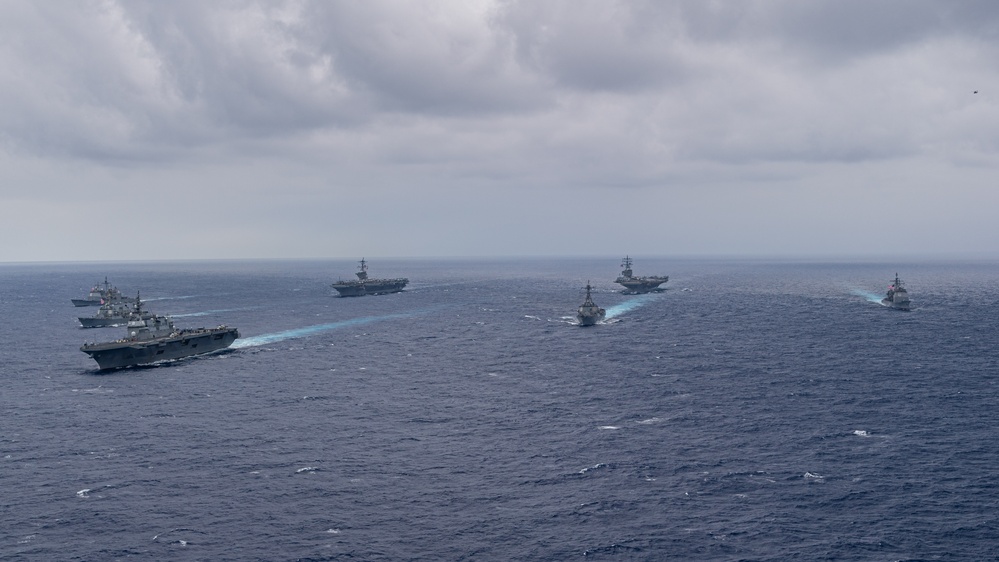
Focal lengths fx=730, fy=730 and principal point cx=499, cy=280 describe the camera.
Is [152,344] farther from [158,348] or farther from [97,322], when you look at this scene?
[97,322]

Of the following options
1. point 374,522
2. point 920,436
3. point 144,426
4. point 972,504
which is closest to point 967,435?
point 920,436

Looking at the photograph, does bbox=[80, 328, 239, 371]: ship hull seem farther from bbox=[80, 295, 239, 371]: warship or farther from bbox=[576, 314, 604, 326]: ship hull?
bbox=[576, 314, 604, 326]: ship hull

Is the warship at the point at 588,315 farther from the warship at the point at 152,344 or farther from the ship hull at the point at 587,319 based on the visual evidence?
the warship at the point at 152,344

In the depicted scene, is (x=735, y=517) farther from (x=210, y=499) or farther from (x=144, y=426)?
(x=144, y=426)

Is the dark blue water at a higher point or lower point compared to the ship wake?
lower

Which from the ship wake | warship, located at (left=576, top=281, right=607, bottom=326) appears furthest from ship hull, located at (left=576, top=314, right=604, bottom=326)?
the ship wake

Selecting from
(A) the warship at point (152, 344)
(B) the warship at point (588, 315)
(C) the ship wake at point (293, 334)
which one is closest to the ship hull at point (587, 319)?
(B) the warship at point (588, 315)
